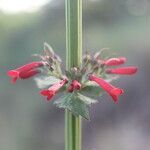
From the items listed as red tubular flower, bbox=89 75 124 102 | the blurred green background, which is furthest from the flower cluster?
the blurred green background

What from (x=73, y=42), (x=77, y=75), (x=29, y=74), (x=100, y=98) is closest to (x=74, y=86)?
(x=77, y=75)

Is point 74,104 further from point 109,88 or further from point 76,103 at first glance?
point 109,88

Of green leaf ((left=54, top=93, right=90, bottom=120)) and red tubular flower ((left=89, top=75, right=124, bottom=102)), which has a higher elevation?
red tubular flower ((left=89, top=75, right=124, bottom=102))

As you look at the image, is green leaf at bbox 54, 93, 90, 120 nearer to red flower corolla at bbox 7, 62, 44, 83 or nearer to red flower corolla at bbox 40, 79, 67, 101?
red flower corolla at bbox 40, 79, 67, 101

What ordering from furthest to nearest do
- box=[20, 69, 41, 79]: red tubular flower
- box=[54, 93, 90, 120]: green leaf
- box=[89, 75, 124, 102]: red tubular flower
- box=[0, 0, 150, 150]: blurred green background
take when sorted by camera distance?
box=[0, 0, 150, 150]: blurred green background
box=[20, 69, 41, 79]: red tubular flower
box=[89, 75, 124, 102]: red tubular flower
box=[54, 93, 90, 120]: green leaf

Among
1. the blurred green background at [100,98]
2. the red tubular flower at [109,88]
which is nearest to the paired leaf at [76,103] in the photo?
the red tubular flower at [109,88]

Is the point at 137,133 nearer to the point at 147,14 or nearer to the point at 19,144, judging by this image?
the point at 19,144

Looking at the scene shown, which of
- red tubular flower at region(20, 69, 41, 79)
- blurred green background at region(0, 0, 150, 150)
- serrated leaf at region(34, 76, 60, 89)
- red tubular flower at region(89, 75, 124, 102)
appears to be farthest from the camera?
blurred green background at region(0, 0, 150, 150)
